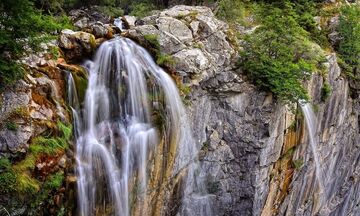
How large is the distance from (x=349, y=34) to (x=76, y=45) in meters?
12.8

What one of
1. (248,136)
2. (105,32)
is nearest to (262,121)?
(248,136)

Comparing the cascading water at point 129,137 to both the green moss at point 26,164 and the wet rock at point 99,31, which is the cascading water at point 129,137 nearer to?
the wet rock at point 99,31

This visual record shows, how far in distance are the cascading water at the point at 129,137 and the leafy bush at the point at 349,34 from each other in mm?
10012

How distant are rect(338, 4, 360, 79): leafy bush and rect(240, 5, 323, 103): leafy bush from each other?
543 centimetres

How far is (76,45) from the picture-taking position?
11.1 metres

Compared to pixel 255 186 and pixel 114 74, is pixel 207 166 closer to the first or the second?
pixel 255 186

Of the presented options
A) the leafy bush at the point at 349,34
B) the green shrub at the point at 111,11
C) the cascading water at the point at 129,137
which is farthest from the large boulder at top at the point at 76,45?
the leafy bush at the point at 349,34

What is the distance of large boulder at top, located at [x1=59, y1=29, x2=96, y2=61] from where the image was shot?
10977 mm

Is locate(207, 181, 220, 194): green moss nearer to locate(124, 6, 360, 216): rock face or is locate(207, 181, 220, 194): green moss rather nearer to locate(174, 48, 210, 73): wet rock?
locate(124, 6, 360, 216): rock face

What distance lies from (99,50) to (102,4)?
1165cm

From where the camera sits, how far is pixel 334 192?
19250 mm

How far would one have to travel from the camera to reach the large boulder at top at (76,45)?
432 inches

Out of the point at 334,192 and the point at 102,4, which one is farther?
the point at 102,4

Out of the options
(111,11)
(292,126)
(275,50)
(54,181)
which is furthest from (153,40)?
(111,11)
